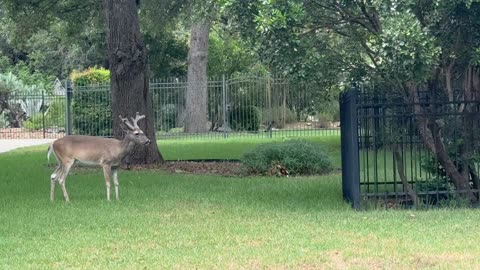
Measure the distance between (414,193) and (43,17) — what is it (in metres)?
16.1

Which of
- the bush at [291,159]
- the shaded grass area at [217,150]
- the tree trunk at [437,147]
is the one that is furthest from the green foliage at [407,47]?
the shaded grass area at [217,150]

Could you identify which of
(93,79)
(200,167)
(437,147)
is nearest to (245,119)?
(93,79)

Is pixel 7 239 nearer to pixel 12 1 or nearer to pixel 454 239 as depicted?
pixel 454 239

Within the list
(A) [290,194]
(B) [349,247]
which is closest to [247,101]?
(A) [290,194]

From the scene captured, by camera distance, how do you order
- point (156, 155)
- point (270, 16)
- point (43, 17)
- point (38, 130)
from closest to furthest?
point (270, 16), point (156, 155), point (43, 17), point (38, 130)

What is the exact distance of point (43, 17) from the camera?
24391 mm

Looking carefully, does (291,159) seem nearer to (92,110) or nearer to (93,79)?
(92,110)

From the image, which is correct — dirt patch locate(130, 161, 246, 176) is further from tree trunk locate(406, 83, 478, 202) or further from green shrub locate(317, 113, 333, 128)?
green shrub locate(317, 113, 333, 128)

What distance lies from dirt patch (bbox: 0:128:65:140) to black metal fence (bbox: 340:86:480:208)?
25.7 meters

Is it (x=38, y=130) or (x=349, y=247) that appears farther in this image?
(x=38, y=130)

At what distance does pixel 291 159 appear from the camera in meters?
16.5

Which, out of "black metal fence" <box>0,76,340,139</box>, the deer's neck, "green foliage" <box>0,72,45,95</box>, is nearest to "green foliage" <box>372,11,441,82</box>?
the deer's neck

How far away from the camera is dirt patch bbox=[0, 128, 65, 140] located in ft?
119

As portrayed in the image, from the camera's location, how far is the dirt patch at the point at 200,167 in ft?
56.9
